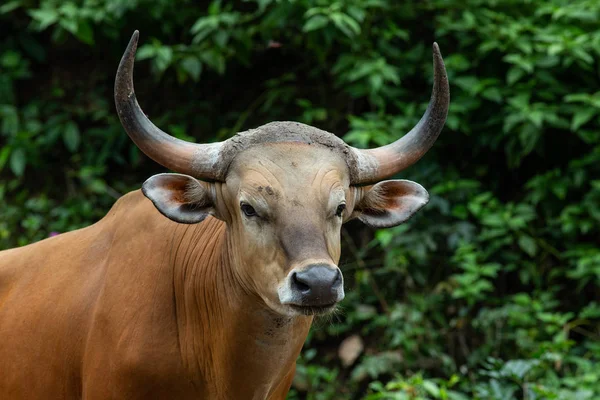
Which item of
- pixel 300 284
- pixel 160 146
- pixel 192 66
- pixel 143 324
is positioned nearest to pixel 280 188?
pixel 300 284

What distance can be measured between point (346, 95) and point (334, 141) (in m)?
4.02

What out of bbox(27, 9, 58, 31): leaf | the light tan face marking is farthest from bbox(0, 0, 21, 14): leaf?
the light tan face marking

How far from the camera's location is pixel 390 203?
422 centimetres

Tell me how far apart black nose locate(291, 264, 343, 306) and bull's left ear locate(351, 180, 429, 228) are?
737 millimetres

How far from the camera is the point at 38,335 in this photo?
14.4ft

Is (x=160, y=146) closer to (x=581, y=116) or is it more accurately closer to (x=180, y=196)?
(x=180, y=196)

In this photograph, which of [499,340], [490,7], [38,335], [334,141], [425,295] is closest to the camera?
[334,141]

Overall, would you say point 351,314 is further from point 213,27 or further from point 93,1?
point 93,1

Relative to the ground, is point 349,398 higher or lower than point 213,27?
lower

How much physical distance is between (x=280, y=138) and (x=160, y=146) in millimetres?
495

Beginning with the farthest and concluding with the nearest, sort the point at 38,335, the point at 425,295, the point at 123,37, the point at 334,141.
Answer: the point at 123,37 < the point at 425,295 < the point at 38,335 < the point at 334,141

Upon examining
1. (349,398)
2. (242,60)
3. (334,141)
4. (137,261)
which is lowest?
(349,398)

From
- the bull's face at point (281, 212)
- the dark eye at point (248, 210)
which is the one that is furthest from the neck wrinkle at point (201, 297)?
the dark eye at point (248, 210)

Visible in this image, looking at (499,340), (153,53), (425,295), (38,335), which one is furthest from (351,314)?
(38,335)
